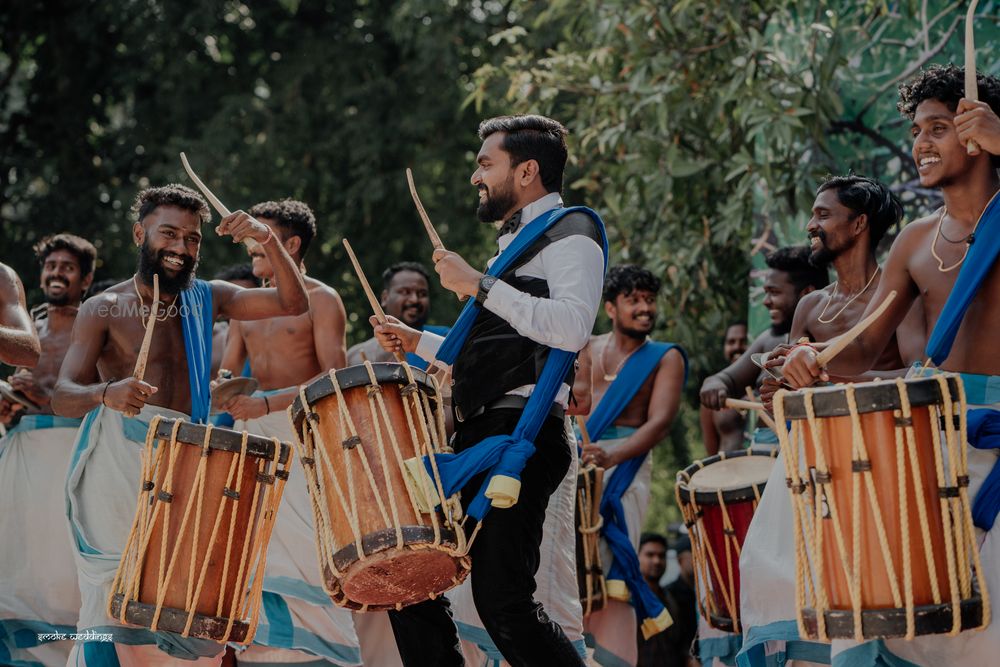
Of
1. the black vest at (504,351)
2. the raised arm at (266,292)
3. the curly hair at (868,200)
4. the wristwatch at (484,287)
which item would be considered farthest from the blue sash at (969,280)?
the raised arm at (266,292)

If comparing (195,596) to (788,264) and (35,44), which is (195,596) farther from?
(35,44)

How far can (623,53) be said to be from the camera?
9695 mm

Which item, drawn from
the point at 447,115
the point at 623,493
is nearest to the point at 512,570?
the point at 623,493

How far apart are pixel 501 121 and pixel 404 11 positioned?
8.87m

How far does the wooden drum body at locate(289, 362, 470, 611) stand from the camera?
448cm

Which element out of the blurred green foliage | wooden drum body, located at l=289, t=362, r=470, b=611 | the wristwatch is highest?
the blurred green foliage

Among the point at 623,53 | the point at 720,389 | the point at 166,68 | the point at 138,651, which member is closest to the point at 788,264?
the point at 720,389

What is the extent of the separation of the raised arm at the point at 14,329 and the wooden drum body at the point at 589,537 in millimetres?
2773

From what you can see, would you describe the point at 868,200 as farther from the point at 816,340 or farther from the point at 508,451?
the point at 508,451

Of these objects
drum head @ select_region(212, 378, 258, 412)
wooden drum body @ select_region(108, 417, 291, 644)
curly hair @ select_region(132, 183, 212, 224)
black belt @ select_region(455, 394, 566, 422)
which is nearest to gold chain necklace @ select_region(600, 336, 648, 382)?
drum head @ select_region(212, 378, 258, 412)

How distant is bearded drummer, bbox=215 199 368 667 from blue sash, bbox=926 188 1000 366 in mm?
2927

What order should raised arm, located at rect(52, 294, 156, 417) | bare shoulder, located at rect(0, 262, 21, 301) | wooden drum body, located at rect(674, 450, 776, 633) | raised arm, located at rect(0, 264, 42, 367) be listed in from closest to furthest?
raised arm, located at rect(52, 294, 156, 417)
raised arm, located at rect(0, 264, 42, 367)
bare shoulder, located at rect(0, 262, 21, 301)
wooden drum body, located at rect(674, 450, 776, 633)

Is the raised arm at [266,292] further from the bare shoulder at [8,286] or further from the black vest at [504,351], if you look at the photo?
the black vest at [504,351]

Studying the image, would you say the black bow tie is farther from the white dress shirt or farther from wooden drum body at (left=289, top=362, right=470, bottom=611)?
wooden drum body at (left=289, top=362, right=470, bottom=611)
